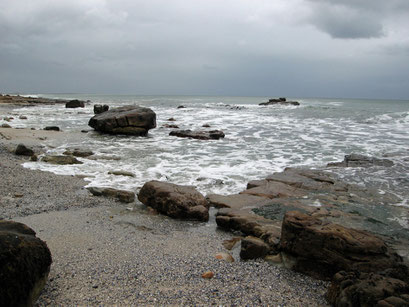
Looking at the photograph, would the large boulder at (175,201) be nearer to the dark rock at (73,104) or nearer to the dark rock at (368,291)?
the dark rock at (368,291)

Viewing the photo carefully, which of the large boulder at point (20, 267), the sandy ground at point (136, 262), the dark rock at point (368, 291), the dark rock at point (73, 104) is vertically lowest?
the sandy ground at point (136, 262)

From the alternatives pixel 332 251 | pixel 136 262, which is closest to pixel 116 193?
pixel 136 262

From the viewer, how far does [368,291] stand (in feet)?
8.97

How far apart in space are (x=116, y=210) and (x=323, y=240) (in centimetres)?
373

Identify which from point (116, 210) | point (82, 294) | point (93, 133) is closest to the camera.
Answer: point (82, 294)

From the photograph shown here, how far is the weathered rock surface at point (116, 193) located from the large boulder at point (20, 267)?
3257 millimetres

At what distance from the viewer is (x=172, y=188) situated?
20.1 ft

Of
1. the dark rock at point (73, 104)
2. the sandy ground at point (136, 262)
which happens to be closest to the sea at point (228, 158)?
the sandy ground at point (136, 262)

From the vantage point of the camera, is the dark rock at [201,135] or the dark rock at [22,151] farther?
the dark rock at [201,135]

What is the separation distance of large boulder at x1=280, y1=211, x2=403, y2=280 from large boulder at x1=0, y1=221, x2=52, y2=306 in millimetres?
2870

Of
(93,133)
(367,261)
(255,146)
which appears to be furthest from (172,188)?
(93,133)

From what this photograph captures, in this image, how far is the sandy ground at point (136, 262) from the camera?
10.3ft

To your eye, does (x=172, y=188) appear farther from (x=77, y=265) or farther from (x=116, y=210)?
(x=77, y=265)

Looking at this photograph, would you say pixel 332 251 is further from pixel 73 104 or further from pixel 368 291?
pixel 73 104
